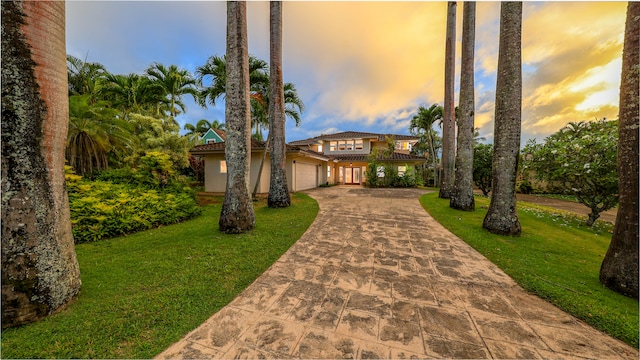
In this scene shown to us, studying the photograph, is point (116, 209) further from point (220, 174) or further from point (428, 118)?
point (428, 118)

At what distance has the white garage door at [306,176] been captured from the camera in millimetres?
16125

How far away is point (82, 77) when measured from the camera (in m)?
13.9

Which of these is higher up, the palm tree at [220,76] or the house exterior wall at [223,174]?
the palm tree at [220,76]

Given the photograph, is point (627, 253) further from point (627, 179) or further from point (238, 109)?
point (238, 109)

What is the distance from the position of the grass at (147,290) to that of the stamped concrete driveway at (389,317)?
0.94 ft

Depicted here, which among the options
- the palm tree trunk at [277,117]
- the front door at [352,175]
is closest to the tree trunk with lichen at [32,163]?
the palm tree trunk at [277,117]

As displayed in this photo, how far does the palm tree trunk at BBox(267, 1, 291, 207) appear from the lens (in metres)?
8.69

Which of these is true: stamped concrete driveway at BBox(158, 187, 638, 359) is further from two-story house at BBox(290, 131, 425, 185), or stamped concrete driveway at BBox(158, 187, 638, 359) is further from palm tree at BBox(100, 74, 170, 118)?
two-story house at BBox(290, 131, 425, 185)

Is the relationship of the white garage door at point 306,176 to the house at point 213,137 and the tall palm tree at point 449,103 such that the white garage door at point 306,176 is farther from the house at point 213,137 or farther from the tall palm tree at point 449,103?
the house at point 213,137

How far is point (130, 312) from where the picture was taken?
2404mm

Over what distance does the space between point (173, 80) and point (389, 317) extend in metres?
19.4

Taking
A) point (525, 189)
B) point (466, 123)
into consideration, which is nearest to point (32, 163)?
point (466, 123)

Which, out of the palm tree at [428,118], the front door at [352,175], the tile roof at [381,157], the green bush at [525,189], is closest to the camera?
the green bush at [525,189]

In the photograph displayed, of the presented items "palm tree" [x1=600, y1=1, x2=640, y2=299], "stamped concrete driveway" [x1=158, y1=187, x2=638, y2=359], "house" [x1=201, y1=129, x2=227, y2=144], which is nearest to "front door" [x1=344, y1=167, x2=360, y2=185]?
"house" [x1=201, y1=129, x2=227, y2=144]
